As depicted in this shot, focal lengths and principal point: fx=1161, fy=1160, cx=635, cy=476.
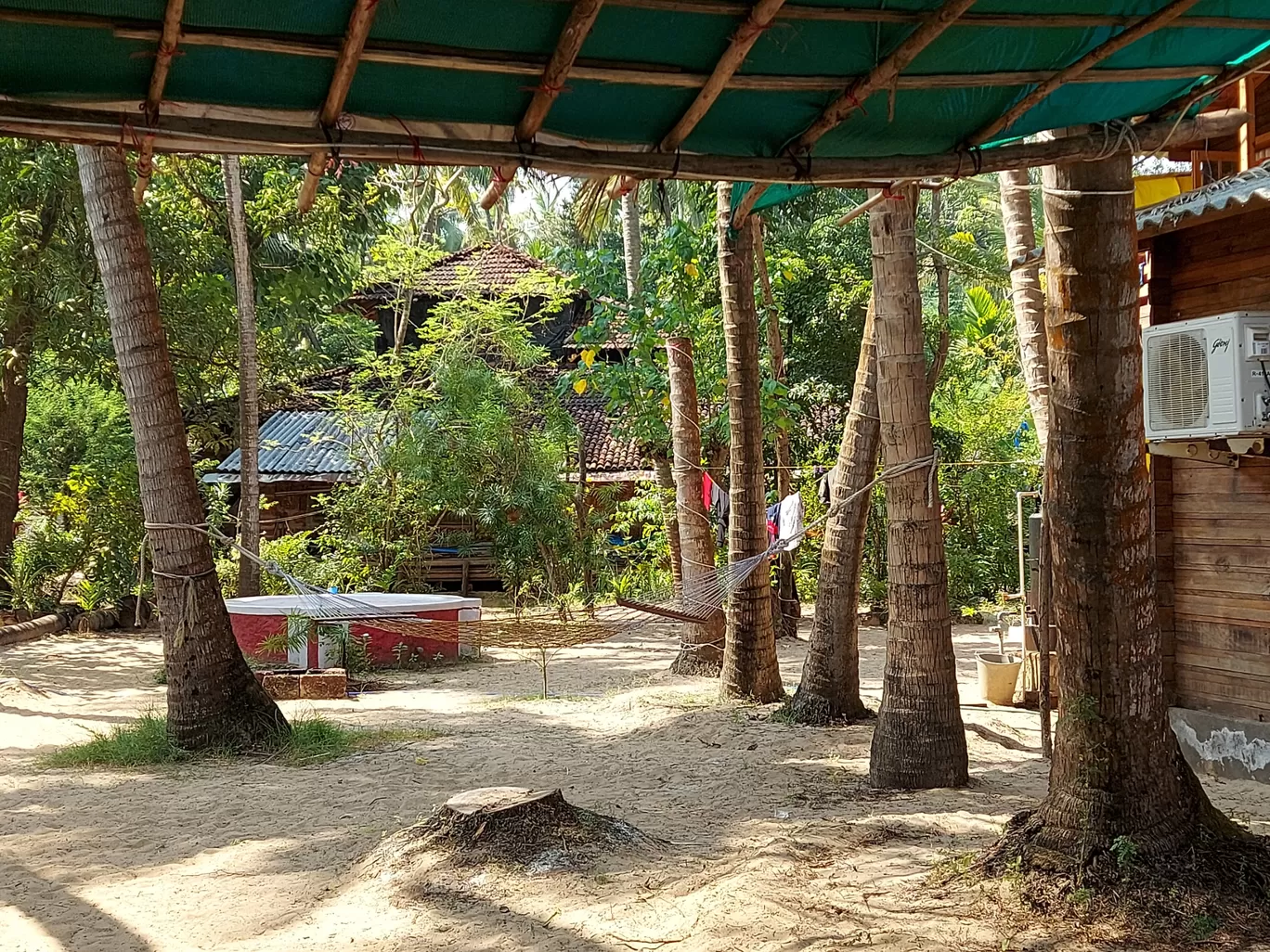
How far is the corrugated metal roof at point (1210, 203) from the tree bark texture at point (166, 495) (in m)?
4.78

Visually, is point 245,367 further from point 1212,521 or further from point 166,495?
point 1212,521

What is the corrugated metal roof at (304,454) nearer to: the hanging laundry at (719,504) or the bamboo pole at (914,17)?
the hanging laundry at (719,504)

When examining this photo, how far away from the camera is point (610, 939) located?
10.2 feet

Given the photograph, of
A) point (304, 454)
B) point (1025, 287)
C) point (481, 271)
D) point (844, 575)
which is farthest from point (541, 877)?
point (481, 271)

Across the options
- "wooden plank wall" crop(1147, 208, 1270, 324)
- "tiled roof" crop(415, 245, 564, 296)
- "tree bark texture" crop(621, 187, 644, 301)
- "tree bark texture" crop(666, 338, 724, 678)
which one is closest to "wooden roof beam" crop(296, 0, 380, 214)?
"wooden plank wall" crop(1147, 208, 1270, 324)

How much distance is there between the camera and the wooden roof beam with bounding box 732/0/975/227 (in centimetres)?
259

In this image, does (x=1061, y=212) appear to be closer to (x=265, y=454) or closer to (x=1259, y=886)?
(x=1259, y=886)

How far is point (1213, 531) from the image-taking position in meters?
5.04

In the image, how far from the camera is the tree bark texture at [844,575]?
5.86 m

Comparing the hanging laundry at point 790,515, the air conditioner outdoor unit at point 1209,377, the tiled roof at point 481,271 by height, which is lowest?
the hanging laundry at point 790,515

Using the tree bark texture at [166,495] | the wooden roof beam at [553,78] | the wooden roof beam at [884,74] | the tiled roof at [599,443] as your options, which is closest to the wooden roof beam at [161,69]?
the wooden roof beam at [553,78]

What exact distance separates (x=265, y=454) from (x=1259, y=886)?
1363 cm

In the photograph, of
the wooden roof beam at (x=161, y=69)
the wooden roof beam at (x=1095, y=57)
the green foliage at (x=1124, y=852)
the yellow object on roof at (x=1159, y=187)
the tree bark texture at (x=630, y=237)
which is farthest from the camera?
the tree bark texture at (x=630, y=237)

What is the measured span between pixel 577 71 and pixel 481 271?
14.8 m
